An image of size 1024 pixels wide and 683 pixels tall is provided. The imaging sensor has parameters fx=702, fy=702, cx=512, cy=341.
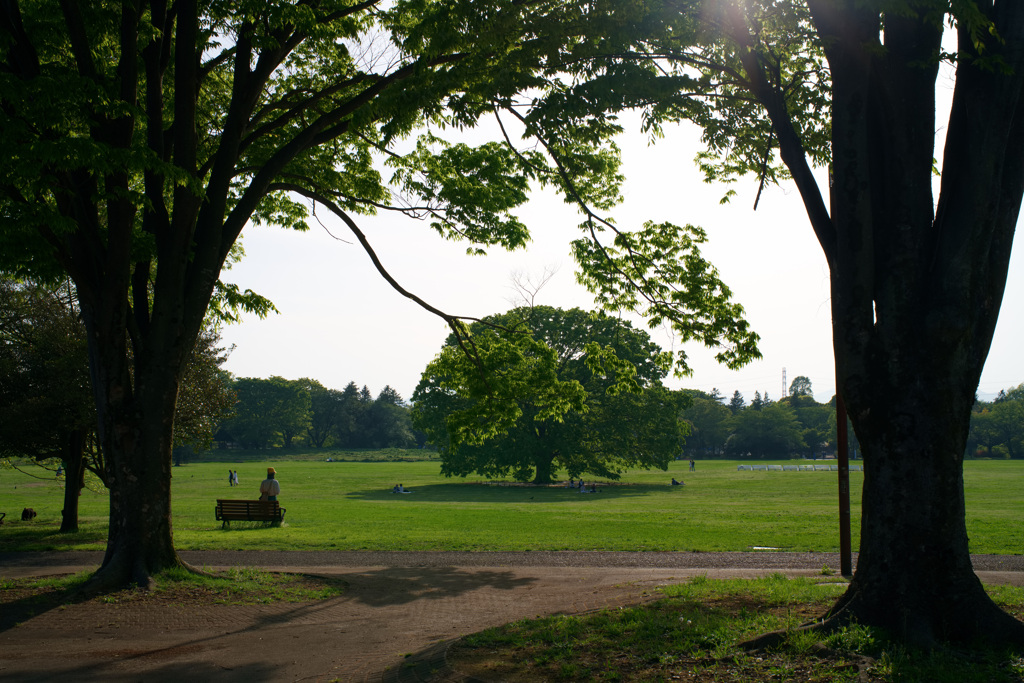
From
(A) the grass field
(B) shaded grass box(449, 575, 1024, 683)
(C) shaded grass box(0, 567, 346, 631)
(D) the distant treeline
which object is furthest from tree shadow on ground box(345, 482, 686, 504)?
(D) the distant treeline

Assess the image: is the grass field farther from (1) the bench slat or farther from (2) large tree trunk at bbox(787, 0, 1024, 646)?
(2) large tree trunk at bbox(787, 0, 1024, 646)

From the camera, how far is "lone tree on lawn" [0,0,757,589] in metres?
7.26

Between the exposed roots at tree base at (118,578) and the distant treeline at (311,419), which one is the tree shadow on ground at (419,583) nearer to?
the exposed roots at tree base at (118,578)

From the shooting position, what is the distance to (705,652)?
557 centimetres

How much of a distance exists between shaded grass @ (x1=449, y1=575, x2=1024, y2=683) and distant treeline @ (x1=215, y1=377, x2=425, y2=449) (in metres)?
105

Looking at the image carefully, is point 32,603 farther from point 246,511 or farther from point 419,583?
point 246,511

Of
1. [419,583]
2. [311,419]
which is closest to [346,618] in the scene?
[419,583]

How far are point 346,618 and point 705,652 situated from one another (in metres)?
4.64

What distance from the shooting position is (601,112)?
21.7 feet

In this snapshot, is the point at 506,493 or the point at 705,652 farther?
the point at 506,493

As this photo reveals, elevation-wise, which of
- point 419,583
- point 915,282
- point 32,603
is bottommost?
point 419,583

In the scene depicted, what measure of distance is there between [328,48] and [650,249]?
23.0 feet

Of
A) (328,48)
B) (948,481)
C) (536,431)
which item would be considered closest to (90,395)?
(328,48)

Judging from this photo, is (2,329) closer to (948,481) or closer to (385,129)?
(385,129)
